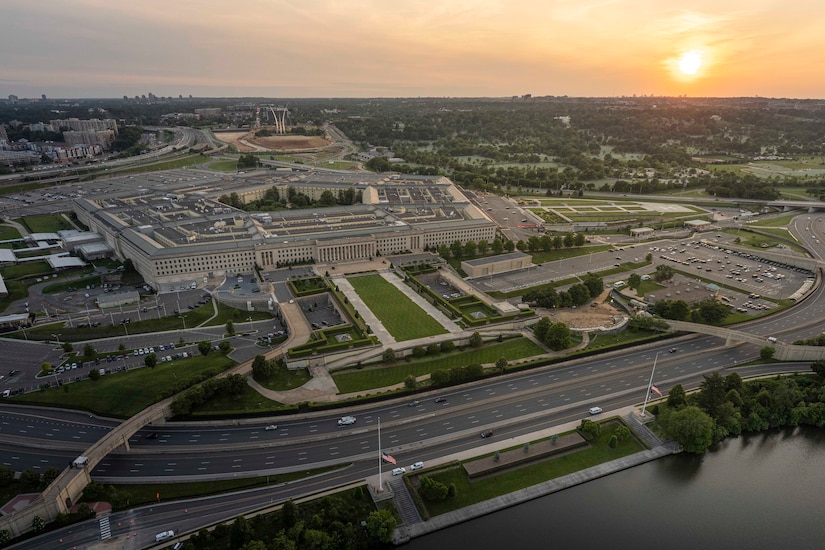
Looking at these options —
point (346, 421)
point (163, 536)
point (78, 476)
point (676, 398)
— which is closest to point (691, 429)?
point (676, 398)

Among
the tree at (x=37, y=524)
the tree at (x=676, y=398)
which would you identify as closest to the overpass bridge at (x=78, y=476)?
the tree at (x=37, y=524)

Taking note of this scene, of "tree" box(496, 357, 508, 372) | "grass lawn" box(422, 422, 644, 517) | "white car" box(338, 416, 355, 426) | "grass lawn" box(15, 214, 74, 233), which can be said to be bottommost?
"grass lawn" box(422, 422, 644, 517)

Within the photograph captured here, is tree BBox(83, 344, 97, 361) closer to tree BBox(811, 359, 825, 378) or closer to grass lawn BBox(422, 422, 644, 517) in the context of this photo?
grass lawn BBox(422, 422, 644, 517)

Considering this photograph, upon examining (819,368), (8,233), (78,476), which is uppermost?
(8,233)

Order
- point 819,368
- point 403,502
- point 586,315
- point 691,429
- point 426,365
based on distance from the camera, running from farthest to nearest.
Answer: point 586,315, point 426,365, point 819,368, point 691,429, point 403,502

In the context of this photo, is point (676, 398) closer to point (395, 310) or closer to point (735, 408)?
point (735, 408)

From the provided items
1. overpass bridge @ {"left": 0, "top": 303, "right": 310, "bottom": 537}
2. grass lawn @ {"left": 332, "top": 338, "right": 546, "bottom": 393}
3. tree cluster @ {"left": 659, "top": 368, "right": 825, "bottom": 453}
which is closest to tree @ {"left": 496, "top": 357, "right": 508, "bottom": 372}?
grass lawn @ {"left": 332, "top": 338, "right": 546, "bottom": 393}

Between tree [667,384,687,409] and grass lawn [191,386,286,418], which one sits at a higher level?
tree [667,384,687,409]
